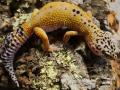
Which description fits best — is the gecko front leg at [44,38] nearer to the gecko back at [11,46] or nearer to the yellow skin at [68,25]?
the yellow skin at [68,25]

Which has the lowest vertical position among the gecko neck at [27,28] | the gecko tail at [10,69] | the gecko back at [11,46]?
the gecko tail at [10,69]

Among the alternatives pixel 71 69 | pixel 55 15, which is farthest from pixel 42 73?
pixel 55 15

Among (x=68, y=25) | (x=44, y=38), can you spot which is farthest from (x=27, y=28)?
(x=68, y=25)

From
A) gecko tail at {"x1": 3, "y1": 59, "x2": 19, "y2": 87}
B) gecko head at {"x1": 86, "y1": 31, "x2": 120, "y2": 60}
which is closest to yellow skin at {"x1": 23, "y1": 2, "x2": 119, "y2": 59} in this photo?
gecko head at {"x1": 86, "y1": 31, "x2": 120, "y2": 60}

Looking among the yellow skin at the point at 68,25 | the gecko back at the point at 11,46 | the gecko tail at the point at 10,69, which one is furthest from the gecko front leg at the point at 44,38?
the gecko tail at the point at 10,69

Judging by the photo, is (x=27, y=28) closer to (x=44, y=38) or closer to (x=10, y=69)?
(x=44, y=38)

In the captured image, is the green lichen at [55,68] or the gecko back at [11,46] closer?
the green lichen at [55,68]

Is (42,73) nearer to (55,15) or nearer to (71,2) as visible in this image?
(55,15)

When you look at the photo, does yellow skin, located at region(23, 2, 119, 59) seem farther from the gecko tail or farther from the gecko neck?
the gecko tail

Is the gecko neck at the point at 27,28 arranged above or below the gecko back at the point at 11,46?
above

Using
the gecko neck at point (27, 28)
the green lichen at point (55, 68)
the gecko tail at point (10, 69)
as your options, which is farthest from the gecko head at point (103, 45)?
the gecko tail at point (10, 69)
